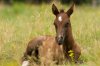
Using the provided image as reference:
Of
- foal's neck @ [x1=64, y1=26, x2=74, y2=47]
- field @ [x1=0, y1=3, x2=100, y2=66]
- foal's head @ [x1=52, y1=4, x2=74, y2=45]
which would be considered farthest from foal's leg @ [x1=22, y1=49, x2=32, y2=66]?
foal's head @ [x1=52, y1=4, x2=74, y2=45]

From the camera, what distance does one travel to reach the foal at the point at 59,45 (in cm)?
1286

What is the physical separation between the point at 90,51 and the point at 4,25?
3174 millimetres

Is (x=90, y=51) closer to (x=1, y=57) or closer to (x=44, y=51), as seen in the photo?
(x=44, y=51)


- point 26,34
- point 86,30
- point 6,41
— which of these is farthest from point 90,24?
point 6,41

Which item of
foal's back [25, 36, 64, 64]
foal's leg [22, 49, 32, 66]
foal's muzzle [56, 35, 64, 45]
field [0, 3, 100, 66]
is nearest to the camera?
foal's muzzle [56, 35, 64, 45]

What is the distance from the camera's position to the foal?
1286 centimetres

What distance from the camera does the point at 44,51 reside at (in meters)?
13.3

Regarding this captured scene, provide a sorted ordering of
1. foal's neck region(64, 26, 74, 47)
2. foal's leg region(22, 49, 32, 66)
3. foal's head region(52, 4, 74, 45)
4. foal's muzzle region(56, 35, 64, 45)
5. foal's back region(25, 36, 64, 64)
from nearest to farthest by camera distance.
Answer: foal's muzzle region(56, 35, 64, 45), foal's head region(52, 4, 74, 45), foal's back region(25, 36, 64, 64), foal's neck region(64, 26, 74, 47), foal's leg region(22, 49, 32, 66)

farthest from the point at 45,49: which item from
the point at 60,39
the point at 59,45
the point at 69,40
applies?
the point at 60,39

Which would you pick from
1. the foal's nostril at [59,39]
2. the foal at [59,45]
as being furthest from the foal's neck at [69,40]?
the foal's nostril at [59,39]

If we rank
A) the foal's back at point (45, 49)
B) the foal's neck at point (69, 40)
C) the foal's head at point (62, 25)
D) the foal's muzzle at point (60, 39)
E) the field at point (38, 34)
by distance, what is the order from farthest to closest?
the field at point (38, 34) → the foal's neck at point (69, 40) → the foal's back at point (45, 49) → the foal's head at point (62, 25) → the foal's muzzle at point (60, 39)

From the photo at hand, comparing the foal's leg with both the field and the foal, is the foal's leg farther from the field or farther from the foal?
the field

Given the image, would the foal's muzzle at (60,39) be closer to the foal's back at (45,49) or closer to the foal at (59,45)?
the foal at (59,45)

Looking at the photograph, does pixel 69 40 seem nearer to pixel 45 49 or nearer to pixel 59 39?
pixel 45 49
